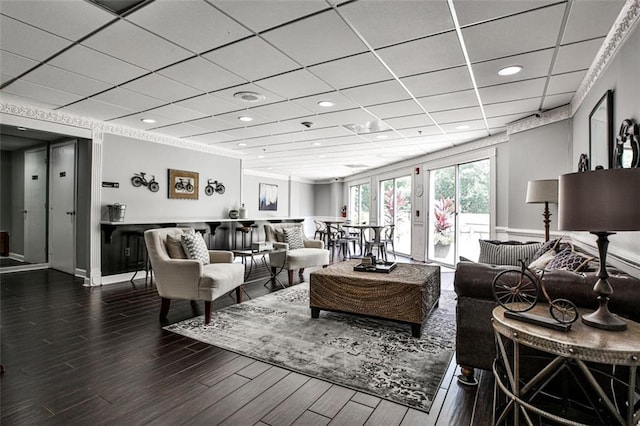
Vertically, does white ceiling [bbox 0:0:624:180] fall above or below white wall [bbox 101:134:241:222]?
above

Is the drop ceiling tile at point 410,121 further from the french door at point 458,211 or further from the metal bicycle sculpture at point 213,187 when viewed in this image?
the metal bicycle sculpture at point 213,187

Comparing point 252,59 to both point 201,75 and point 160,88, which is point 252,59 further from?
point 160,88

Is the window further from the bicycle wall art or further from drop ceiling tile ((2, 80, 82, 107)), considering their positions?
drop ceiling tile ((2, 80, 82, 107))

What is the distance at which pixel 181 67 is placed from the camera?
3117 mm

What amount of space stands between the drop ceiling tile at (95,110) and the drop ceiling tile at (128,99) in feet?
0.63

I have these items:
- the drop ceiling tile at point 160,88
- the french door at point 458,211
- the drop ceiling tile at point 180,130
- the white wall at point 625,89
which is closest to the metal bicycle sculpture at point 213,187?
the drop ceiling tile at point 180,130

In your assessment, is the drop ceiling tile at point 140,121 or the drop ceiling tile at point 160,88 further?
the drop ceiling tile at point 140,121

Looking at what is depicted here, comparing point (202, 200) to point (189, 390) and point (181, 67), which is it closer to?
point (181, 67)

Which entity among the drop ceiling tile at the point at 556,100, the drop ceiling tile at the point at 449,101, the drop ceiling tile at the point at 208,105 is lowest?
the drop ceiling tile at the point at 449,101

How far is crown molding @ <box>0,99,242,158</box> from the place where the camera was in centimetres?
433

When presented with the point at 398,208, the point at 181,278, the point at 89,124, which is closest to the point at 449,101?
the point at 181,278

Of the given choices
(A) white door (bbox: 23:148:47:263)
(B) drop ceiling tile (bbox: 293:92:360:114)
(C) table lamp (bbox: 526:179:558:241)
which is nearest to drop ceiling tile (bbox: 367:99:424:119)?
(B) drop ceiling tile (bbox: 293:92:360:114)

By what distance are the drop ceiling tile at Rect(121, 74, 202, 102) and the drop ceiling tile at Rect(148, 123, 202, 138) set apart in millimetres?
1374

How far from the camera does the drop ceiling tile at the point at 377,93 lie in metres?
3.51
